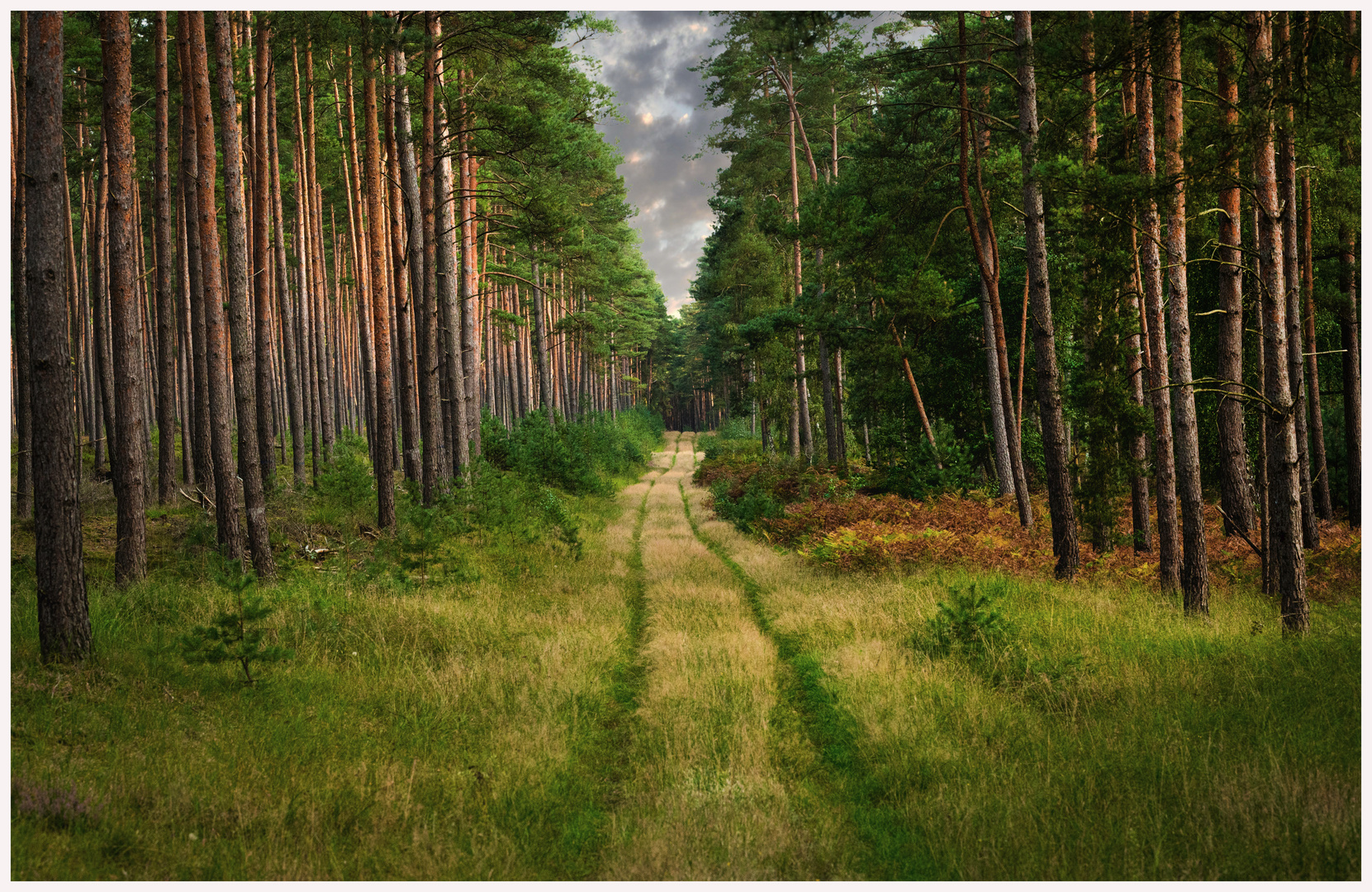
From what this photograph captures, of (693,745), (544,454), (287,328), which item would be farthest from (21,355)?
(693,745)

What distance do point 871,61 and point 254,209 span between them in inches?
506

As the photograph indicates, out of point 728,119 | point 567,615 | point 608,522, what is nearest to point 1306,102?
point 567,615

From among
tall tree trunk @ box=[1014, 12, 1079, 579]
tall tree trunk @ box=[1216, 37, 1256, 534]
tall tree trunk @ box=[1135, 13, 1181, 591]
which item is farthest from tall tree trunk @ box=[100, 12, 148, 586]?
tall tree trunk @ box=[1216, 37, 1256, 534]

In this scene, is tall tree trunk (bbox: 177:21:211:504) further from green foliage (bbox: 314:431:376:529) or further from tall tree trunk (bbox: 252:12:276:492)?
green foliage (bbox: 314:431:376:529)

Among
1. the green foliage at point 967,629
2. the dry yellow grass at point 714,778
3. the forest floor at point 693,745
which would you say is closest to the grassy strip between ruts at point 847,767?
→ the forest floor at point 693,745

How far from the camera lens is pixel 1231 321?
10.0 meters

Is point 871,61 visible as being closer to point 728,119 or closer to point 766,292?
point 728,119

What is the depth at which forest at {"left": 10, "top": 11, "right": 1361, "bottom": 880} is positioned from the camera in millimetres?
4668

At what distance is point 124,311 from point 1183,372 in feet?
40.7

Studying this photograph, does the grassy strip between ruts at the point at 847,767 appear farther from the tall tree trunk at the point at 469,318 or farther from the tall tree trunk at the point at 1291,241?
the tall tree trunk at the point at 469,318

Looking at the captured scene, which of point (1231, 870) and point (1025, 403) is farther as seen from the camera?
point (1025, 403)

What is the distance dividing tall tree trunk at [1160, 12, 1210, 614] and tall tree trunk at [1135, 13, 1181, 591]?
163 millimetres

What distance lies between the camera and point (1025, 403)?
21031 mm

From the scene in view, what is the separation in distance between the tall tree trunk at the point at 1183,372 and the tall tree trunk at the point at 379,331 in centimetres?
1165
